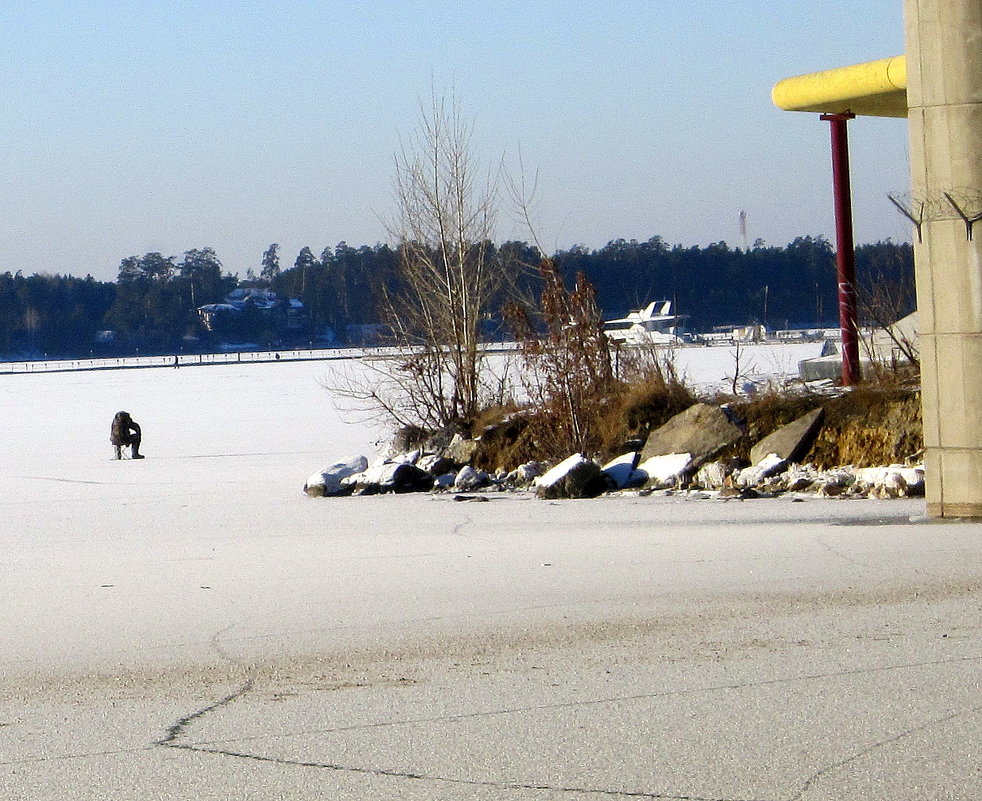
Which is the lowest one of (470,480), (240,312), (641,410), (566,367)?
(470,480)

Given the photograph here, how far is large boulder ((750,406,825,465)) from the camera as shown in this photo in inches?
588

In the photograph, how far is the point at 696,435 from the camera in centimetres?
1582

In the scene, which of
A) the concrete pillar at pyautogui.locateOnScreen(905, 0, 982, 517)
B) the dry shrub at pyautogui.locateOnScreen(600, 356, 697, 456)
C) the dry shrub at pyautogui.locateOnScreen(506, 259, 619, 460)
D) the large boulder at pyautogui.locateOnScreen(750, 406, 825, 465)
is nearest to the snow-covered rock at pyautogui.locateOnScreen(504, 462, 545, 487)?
the dry shrub at pyautogui.locateOnScreen(506, 259, 619, 460)

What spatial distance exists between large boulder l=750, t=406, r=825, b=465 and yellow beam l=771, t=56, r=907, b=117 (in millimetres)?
4360

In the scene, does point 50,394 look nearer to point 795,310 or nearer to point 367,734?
point 367,734

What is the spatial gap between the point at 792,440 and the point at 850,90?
4965 mm

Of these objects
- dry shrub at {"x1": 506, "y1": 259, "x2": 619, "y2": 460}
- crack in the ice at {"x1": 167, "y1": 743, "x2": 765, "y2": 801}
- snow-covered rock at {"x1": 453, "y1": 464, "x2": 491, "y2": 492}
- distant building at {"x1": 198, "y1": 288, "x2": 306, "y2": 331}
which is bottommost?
snow-covered rock at {"x1": 453, "y1": 464, "x2": 491, "y2": 492}

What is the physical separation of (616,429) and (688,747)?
1210 cm

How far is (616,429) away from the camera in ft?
56.0

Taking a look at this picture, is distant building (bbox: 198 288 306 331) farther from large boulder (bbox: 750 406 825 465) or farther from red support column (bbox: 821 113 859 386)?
large boulder (bbox: 750 406 825 465)

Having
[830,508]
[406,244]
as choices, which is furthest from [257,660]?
[406,244]

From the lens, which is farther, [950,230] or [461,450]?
[461,450]

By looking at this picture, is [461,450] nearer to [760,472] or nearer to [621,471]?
[621,471]

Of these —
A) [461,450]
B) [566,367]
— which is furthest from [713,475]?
[461,450]
